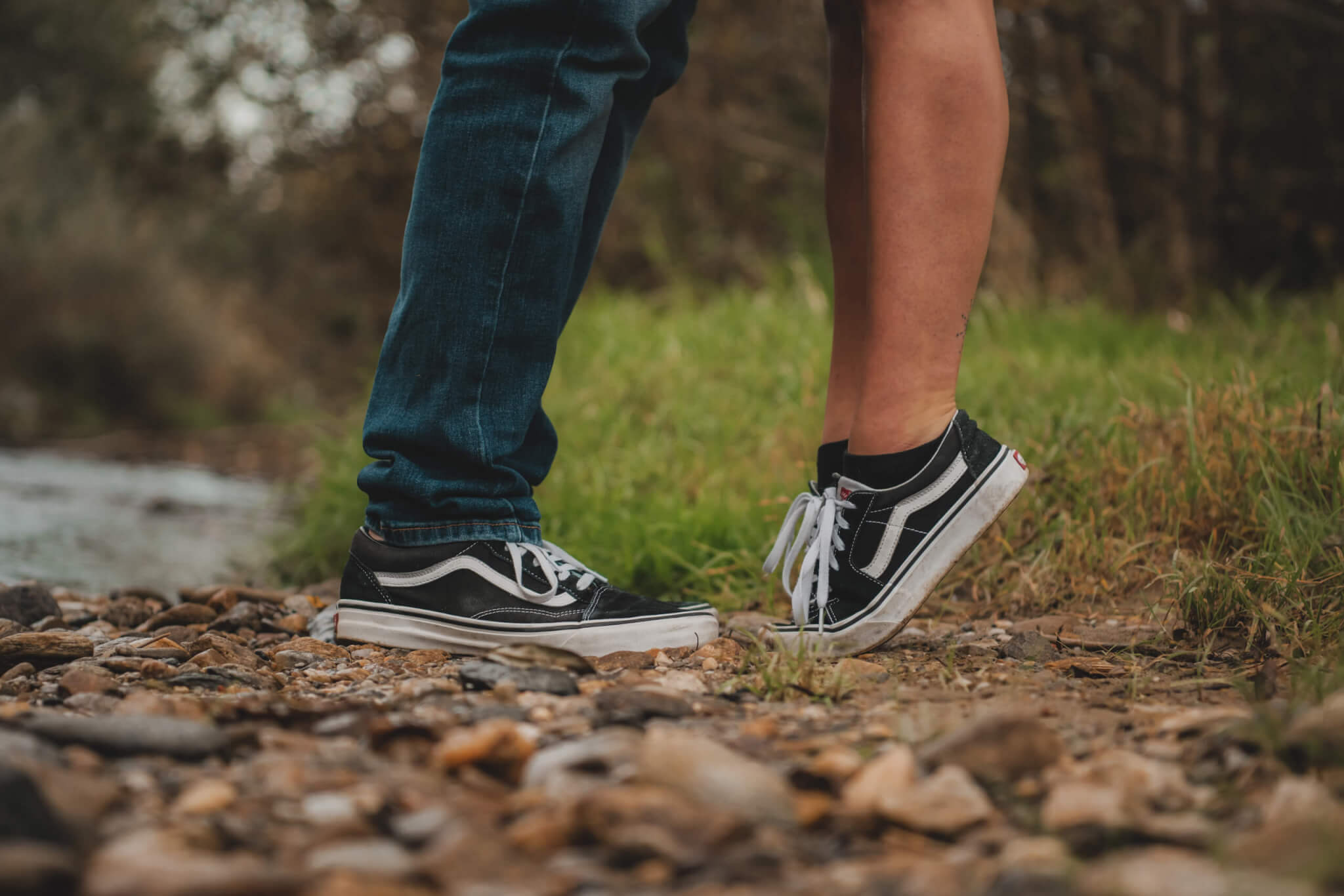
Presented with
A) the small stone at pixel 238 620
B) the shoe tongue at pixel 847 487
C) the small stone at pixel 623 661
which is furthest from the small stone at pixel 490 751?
the small stone at pixel 238 620

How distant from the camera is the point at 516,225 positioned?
1367mm

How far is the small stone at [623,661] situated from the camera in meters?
1.36

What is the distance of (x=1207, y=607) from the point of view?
142cm

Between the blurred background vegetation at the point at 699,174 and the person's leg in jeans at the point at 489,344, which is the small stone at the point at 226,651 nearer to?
the person's leg in jeans at the point at 489,344

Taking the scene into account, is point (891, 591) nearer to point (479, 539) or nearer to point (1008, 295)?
point (479, 539)

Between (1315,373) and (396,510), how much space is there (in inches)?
75.6

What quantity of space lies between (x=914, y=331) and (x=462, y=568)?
2.20 ft

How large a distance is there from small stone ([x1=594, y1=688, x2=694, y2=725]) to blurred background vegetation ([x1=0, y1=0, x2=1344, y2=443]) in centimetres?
290

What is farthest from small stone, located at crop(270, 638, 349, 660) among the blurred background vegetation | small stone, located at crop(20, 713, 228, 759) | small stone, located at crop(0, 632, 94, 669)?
the blurred background vegetation

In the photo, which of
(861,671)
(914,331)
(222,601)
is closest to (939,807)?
(861,671)

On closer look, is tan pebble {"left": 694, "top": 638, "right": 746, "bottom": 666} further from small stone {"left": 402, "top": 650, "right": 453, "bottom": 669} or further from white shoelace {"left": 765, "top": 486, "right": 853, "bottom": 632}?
small stone {"left": 402, "top": 650, "right": 453, "bottom": 669}

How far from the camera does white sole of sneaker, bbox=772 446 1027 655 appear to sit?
137 centimetres

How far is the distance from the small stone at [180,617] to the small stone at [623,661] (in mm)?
748

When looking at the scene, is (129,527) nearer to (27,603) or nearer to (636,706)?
(27,603)
